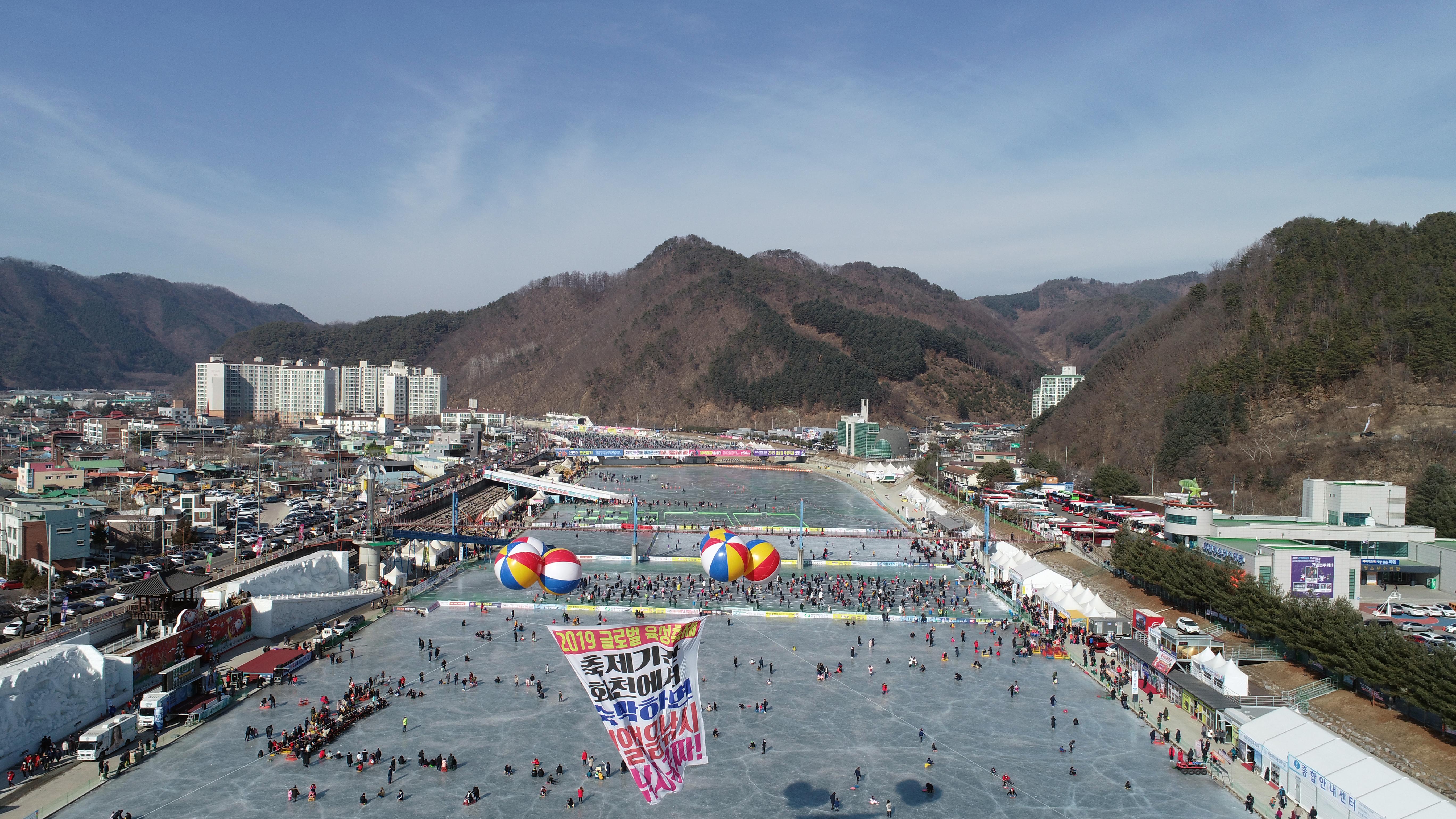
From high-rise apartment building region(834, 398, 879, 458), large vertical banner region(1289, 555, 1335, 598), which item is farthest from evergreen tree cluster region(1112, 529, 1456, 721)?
high-rise apartment building region(834, 398, 879, 458)

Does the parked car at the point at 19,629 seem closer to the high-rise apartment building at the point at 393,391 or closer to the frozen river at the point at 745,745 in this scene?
the frozen river at the point at 745,745

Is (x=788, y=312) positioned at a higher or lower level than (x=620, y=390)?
higher

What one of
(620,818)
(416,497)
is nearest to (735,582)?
(620,818)

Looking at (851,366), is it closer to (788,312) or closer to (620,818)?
(788,312)

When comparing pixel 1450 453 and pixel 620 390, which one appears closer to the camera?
pixel 1450 453

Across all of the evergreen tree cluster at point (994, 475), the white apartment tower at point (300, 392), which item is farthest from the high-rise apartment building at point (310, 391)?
the evergreen tree cluster at point (994, 475)

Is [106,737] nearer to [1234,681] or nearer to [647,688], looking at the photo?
[647,688]
